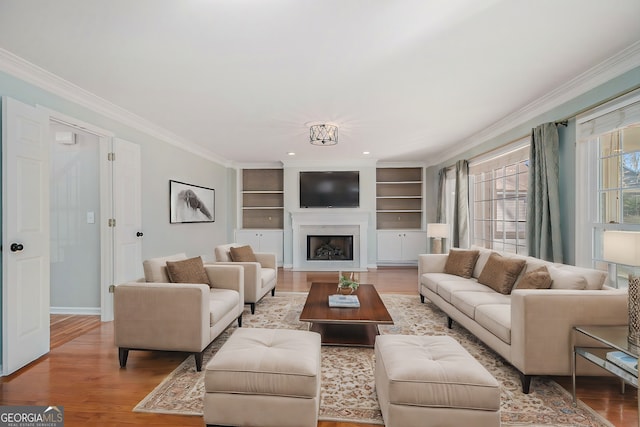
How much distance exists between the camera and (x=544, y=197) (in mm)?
3238

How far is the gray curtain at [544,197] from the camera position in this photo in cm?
313

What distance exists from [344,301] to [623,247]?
7.01 ft

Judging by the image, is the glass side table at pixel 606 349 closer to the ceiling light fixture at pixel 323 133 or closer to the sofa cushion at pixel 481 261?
the sofa cushion at pixel 481 261

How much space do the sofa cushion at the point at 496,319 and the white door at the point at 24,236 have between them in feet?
12.2

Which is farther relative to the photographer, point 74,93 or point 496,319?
point 74,93

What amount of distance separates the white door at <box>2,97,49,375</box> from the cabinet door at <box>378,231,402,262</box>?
5.90 m

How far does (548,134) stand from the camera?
321cm

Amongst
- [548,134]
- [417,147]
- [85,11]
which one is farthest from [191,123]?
[548,134]

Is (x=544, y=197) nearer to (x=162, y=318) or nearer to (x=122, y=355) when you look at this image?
(x=162, y=318)

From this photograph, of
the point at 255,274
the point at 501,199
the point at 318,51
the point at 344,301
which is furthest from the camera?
the point at 501,199

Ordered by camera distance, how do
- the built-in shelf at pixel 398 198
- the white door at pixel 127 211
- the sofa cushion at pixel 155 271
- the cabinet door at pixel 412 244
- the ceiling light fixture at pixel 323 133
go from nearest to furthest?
the sofa cushion at pixel 155 271, the white door at pixel 127 211, the ceiling light fixture at pixel 323 133, the cabinet door at pixel 412 244, the built-in shelf at pixel 398 198

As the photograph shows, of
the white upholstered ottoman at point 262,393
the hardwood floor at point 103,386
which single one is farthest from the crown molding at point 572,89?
the white upholstered ottoman at point 262,393

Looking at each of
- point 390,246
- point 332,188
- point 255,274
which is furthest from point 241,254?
point 390,246

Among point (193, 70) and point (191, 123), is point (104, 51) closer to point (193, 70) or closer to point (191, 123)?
point (193, 70)
